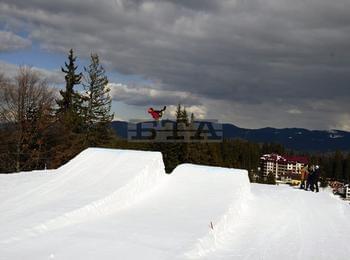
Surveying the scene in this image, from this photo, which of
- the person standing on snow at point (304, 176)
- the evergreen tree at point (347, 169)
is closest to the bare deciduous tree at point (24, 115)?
the person standing on snow at point (304, 176)

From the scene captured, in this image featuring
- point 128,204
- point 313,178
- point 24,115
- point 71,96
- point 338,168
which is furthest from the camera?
point 338,168

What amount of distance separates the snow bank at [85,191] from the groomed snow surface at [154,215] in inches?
1.3

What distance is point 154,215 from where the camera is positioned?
12836 mm

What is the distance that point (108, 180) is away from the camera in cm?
1547

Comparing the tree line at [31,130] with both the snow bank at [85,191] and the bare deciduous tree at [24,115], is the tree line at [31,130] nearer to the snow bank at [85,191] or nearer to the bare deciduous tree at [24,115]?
the bare deciduous tree at [24,115]

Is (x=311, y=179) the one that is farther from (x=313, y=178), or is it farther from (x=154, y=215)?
(x=154, y=215)

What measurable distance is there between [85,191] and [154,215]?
2.93 metres

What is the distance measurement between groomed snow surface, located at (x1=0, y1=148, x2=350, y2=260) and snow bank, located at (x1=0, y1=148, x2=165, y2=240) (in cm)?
3

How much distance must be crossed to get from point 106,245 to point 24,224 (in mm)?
2552

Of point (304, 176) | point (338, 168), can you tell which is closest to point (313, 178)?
point (304, 176)

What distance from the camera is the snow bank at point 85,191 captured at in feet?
37.0

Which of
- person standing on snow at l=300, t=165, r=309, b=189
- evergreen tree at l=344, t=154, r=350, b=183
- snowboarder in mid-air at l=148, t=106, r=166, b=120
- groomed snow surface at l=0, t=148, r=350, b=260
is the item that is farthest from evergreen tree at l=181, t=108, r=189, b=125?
evergreen tree at l=344, t=154, r=350, b=183

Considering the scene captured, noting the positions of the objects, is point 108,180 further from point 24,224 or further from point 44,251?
→ point 44,251

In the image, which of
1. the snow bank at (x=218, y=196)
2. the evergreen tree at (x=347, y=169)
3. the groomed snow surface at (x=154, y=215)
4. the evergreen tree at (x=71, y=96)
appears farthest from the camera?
the evergreen tree at (x=347, y=169)
